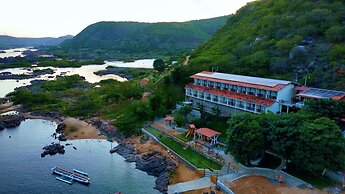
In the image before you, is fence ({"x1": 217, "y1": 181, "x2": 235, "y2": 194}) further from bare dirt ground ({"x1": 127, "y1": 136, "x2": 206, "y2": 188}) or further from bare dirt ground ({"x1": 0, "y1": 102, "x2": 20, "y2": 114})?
bare dirt ground ({"x1": 0, "y1": 102, "x2": 20, "y2": 114})

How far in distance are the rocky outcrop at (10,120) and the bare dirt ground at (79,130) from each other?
34.1ft

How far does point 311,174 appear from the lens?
33031mm

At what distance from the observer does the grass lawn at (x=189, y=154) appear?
3859cm

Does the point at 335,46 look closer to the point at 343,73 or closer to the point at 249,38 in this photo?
the point at 343,73

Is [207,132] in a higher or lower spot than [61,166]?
higher

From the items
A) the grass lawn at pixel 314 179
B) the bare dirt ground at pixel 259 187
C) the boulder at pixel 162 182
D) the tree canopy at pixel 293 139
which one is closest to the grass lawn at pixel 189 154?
the boulder at pixel 162 182

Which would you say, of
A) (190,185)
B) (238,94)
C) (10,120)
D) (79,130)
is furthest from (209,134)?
(10,120)

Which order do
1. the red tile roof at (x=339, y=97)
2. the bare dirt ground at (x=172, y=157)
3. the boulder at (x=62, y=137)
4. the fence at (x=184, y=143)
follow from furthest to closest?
the boulder at (x=62, y=137), the fence at (x=184, y=143), the red tile roof at (x=339, y=97), the bare dirt ground at (x=172, y=157)

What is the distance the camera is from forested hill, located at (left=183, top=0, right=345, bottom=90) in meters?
51.5

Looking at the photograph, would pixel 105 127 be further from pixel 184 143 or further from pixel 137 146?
pixel 184 143

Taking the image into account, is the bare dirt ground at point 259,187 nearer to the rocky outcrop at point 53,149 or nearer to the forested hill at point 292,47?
the forested hill at point 292,47

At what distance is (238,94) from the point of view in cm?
4644

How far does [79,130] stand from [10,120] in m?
17.0

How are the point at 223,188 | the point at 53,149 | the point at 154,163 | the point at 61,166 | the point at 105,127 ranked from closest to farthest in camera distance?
the point at 223,188
the point at 154,163
the point at 61,166
the point at 53,149
the point at 105,127
